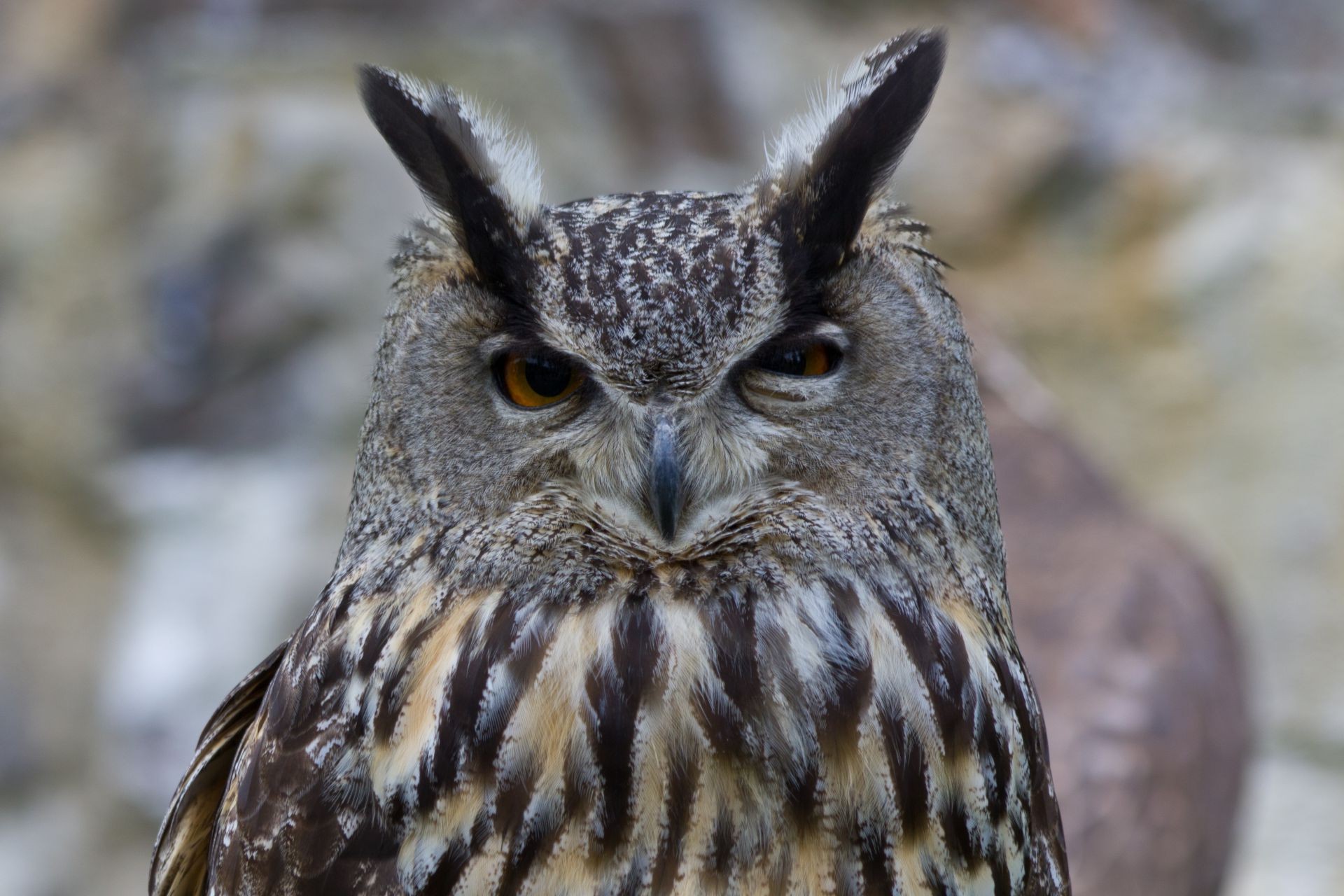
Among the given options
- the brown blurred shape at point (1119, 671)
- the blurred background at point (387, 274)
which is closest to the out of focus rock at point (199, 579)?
the blurred background at point (387, 274)

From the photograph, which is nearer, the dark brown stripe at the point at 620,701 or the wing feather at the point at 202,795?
the dark brown stripe at the point at 620,701

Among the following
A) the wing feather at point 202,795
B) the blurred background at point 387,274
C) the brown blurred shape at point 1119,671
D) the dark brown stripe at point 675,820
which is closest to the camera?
the dark brown stripe at point 675,820

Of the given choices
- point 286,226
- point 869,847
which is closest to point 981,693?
point 869,847

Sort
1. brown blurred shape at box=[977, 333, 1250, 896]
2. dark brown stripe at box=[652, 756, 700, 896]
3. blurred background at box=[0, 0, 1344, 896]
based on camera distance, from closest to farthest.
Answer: dark brown stripe at box=[652, 756, 700, 896]
brown blurred shape at box=[977, 333, 1250, 896]
blurred background at box=[0, 0, 1344, 896]

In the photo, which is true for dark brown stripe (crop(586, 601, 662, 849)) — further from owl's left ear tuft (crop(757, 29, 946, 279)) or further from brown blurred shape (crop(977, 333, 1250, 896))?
brown blurred shape (crop(977, 333, 1250, 896))

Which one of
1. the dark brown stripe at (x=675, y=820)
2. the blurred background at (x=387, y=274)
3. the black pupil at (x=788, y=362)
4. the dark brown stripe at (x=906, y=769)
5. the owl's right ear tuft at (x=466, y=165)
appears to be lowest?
the dark brown stripe at (x=675, y=820)

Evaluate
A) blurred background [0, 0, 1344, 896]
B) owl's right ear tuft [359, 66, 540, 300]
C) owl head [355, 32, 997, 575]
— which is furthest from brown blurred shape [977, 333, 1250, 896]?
owl's right ear tuft [359, 66, 540, 300]

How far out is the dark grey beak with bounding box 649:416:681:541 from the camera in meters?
0.98

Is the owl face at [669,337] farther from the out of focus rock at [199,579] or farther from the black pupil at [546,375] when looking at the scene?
the out of focus rock at [199,579]

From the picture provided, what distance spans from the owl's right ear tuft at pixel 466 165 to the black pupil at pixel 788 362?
0.19 meters

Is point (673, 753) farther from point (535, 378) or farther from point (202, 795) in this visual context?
point (202, 795)

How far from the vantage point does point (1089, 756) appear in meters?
1.90

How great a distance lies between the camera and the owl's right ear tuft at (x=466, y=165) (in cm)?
101

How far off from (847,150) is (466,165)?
28 centimetres
